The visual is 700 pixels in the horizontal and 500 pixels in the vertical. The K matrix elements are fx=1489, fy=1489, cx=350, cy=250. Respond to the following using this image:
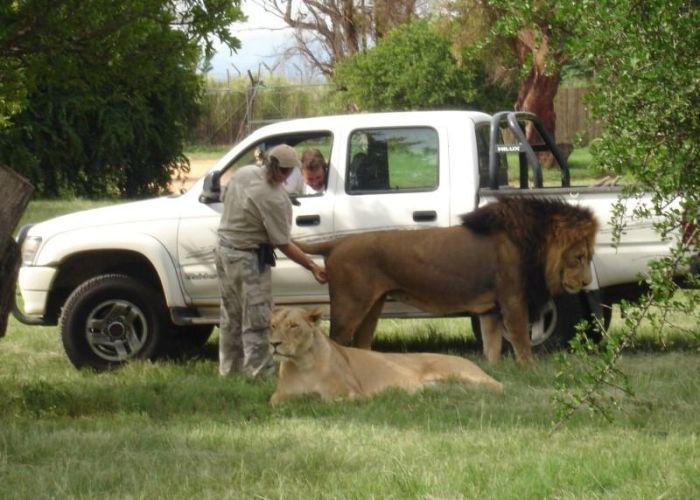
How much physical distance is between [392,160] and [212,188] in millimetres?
1354

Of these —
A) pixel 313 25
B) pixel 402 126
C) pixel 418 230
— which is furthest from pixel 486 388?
pixel 313 25

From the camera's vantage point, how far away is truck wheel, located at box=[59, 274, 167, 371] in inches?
437

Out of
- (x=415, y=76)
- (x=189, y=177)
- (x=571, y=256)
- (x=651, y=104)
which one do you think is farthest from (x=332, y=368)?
(x=415, y=76)

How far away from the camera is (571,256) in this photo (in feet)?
33.2

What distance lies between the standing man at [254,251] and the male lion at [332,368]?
2.29 ft

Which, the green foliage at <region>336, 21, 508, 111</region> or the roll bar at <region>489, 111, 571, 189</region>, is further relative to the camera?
the green foliage at <region>336, 21, 508, 111</region>

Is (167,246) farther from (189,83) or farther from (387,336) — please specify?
(189,83)

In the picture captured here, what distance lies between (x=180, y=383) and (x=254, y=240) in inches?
42.5

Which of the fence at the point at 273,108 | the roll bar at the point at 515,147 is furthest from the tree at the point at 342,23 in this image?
the roll bar at the point at 515,147

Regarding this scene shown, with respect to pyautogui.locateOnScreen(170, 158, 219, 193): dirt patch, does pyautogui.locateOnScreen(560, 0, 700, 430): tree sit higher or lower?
higher

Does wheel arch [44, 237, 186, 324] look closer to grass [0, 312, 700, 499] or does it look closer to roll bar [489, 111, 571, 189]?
grass [0, 312, 700, 499]

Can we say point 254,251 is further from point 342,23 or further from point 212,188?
point 342,23

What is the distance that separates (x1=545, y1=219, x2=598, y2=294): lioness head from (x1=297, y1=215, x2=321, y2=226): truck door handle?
5.79 feet

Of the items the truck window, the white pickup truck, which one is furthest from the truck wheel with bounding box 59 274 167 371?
the truck window
